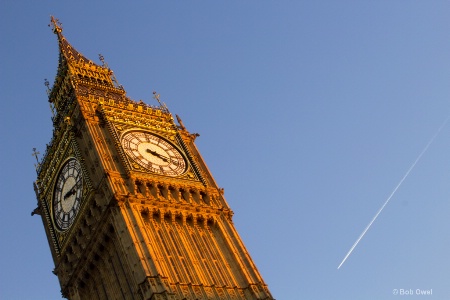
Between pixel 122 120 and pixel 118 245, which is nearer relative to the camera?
pixel 118 245

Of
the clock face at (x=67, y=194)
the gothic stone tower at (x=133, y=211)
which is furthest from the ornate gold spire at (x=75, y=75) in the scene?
the clock face at (x=67, y=194)

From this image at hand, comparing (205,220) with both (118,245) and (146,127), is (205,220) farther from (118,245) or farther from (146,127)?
(146,127)

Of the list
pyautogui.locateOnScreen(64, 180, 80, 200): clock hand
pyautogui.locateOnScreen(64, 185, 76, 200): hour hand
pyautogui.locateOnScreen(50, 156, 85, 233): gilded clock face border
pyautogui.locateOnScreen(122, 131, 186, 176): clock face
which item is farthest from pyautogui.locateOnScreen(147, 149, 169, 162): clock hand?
pyautogui.locateOnScreen(64, 185, 76, 200): hour hand

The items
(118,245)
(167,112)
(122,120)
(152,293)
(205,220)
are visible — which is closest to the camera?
(152,293)

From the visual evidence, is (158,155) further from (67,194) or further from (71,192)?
(67,194)

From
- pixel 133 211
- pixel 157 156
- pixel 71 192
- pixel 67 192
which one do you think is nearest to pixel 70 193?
pixel 71 192

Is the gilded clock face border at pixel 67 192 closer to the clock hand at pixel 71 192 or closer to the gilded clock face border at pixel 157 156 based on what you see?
the clock hand at pixel 71 192

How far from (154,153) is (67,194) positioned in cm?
704

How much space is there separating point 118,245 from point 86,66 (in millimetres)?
23987

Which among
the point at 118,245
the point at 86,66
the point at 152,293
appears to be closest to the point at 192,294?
the point at 152,293

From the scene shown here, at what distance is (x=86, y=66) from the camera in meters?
66.3

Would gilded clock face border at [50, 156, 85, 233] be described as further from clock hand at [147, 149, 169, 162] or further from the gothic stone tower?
clock hand at [147, 149, 169, 162]

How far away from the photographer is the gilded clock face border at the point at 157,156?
172 ft

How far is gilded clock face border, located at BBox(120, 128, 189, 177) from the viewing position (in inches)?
2067
